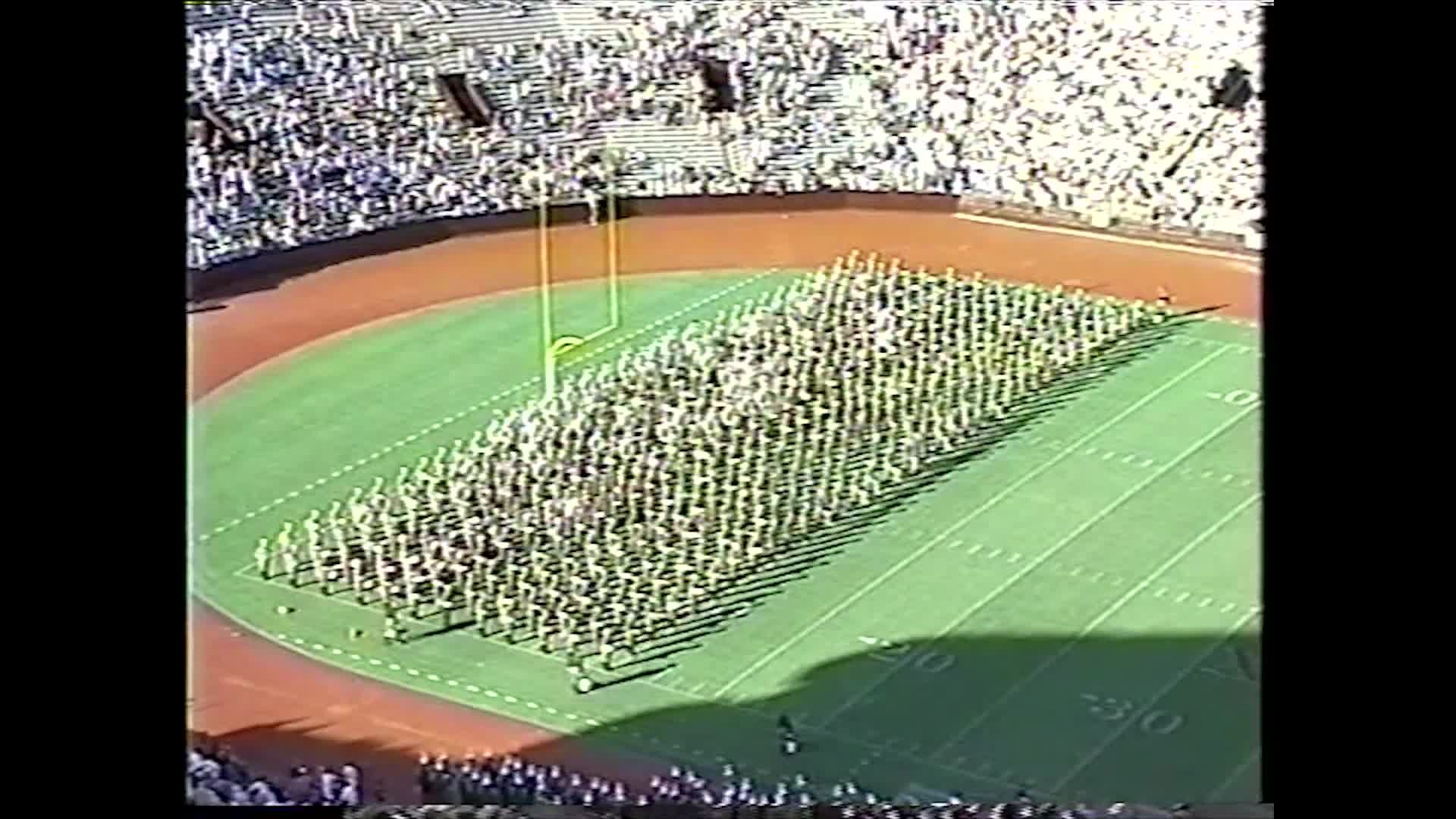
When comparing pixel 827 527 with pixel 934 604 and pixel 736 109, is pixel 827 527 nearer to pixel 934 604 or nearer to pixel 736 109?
pixel 934 604

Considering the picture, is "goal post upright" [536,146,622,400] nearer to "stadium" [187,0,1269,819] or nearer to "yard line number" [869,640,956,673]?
"stadium" [187,0,1269,819]

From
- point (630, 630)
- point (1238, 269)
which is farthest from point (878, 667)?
point (1238, 269)

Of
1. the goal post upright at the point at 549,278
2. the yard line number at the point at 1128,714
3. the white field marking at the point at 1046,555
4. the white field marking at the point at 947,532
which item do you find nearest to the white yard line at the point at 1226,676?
the yard line number at the point at 1128,714

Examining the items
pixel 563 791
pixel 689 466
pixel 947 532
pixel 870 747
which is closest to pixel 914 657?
pixel 870 747

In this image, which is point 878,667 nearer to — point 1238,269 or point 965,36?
point 1238,269

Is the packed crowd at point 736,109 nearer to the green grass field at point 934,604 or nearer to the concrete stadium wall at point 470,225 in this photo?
the concrete stadium wall at point 470,225

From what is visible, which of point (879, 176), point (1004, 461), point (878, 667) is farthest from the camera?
point (879, 176)
